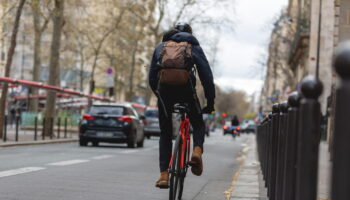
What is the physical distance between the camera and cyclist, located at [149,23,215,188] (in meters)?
7.16

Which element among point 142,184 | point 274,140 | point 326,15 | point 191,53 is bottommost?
point 142,184

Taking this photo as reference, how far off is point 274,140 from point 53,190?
8.16 feet

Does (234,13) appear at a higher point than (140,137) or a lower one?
higher

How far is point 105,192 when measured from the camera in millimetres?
8617

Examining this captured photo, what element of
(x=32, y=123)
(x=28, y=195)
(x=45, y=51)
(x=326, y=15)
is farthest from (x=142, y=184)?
(x=45, y=51)

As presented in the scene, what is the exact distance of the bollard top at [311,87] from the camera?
11.8ft

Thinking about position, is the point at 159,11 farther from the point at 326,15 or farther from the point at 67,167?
the point at 67,167

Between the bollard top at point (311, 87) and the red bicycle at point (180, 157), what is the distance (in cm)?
326

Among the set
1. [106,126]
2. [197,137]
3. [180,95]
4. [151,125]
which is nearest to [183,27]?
[180,95]

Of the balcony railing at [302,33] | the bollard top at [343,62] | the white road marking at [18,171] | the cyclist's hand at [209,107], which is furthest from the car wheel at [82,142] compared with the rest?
Answer: the bollard top at [343,62]

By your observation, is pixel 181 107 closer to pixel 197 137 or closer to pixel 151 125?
pixel 197 137

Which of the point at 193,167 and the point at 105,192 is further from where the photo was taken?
the point at 105,192

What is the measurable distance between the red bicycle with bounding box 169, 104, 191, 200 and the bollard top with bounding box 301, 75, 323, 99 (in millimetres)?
3263

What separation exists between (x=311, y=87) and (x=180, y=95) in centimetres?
365
